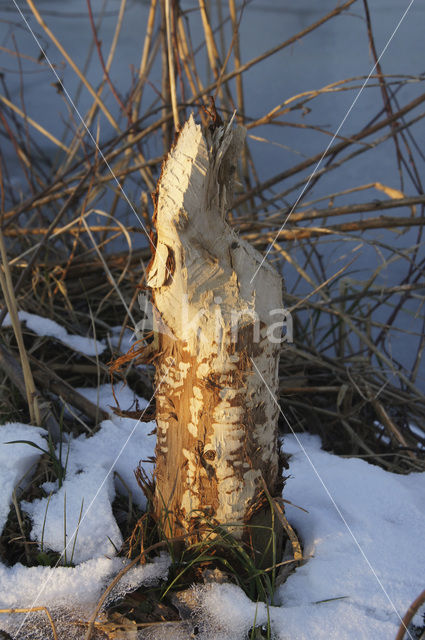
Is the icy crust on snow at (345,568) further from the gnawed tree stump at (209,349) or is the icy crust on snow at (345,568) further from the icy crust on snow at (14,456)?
the icy crust on snow at (14,456)

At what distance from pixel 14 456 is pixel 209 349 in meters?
0.46

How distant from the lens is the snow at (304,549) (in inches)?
27.7

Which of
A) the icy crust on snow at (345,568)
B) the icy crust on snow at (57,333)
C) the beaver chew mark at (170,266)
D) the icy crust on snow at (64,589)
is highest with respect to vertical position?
the beaver chew mark at (170,266)

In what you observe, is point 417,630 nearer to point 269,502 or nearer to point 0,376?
point 269,502

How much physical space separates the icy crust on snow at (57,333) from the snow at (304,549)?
32 cm

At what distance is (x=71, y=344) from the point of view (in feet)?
4.50

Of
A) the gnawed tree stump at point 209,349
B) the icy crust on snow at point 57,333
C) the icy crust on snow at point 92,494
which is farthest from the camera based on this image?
the icy crust on snow at point 57,333

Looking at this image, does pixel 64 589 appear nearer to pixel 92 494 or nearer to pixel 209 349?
pixel 92 494

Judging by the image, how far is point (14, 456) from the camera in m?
0.96

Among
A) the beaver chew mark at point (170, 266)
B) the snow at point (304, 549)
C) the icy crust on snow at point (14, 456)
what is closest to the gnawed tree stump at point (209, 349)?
the beaver chew mark at point (170, 266)

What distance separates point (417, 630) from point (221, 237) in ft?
1.87

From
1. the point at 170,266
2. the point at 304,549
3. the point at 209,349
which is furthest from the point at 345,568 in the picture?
the point at 170,266

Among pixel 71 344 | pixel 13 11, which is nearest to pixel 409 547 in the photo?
pixel 71 344

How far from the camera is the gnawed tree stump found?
67 centimetres
